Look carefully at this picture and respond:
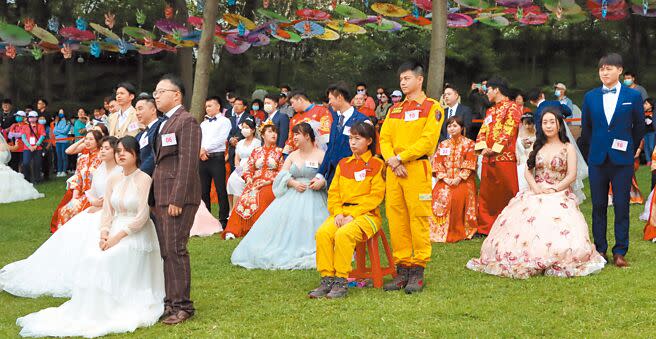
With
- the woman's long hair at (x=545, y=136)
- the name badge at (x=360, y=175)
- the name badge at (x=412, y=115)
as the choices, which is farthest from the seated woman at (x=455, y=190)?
the name badge at (x=412, y=115)

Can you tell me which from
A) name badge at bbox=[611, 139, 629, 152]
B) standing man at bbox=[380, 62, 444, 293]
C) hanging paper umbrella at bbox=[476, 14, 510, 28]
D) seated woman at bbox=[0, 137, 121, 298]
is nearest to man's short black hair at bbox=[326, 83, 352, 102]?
standing man at bbox=[380, 62, 444, 293]

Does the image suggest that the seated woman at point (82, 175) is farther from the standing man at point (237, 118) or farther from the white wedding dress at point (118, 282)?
the standing man at point (237, 118)

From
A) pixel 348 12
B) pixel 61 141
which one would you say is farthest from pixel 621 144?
pixel 61 141

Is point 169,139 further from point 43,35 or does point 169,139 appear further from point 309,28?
point 43,35

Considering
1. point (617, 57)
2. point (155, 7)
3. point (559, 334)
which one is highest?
point (155, 7)

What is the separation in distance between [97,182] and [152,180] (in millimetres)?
1945

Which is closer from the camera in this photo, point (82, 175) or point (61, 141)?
point (82, 175)

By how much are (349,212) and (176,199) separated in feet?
5.42

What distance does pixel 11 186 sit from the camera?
15.5 m

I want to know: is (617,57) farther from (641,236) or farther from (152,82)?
(152,82)

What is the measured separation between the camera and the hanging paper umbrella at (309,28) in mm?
14469

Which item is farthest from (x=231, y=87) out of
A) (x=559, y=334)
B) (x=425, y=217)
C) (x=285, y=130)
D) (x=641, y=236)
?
(x=559, y=334)

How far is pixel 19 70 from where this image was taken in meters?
24.8

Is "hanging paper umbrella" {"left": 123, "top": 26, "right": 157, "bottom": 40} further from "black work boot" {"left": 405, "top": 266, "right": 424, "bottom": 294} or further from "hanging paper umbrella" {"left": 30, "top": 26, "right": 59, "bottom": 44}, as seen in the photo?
Answer: "black work boot" {"left": 405, "top": 266, "right": 424, "bottom": 294}
